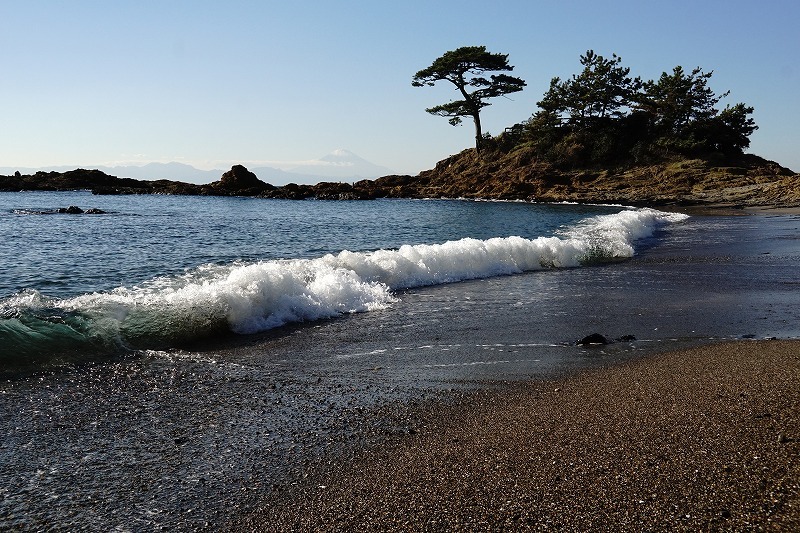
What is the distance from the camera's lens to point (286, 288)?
393 inches

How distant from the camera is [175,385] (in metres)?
6.07

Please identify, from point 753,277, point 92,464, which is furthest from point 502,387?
point 753,277

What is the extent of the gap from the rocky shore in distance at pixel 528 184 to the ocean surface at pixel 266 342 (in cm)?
2867

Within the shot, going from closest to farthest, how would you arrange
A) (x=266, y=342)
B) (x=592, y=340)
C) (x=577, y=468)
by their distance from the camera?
(x=577, y=468) < (x=592, y=340) < (x=266, y=342)

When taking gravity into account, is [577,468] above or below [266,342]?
above

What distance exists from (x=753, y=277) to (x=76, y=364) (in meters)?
13.2

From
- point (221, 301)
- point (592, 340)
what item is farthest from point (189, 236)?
point (592, 340)

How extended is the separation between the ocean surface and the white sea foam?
0.04m

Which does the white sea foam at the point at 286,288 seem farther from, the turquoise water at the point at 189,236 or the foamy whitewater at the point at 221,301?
the turquoise water at the point at 189,236

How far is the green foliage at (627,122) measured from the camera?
5538cm

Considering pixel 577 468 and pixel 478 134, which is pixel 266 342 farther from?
pixel 478 134

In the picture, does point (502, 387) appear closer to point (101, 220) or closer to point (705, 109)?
point (101, 220)

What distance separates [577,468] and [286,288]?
678cm

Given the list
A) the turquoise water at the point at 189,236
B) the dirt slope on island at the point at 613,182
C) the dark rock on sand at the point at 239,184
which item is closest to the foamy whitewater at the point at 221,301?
the turquoise water at the point at 189,236
